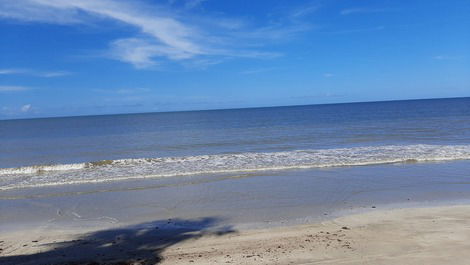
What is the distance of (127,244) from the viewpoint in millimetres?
7902

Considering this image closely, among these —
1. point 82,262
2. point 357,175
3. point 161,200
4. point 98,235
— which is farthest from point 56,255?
point 357,175

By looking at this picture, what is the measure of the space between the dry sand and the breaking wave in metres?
8.54

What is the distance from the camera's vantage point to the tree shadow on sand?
7.01m

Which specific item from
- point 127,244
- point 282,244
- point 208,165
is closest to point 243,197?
point 282,244

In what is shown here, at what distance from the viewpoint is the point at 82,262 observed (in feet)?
22.6

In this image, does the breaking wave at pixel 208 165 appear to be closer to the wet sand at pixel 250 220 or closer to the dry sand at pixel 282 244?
the wet sand at pixel 250 220

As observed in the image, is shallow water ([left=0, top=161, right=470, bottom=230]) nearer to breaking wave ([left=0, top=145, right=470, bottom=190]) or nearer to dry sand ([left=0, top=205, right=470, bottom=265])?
dry sand ([left=0, top=205, right=470, bottom=265])

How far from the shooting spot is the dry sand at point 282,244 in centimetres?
666

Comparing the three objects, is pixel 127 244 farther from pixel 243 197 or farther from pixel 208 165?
pixel 208 165

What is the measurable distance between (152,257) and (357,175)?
34.5 ft

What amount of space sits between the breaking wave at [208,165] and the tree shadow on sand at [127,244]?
807 cm

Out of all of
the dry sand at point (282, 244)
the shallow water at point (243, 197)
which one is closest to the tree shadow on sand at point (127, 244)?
the dry sand at point (282, 244)

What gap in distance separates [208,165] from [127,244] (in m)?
11.6

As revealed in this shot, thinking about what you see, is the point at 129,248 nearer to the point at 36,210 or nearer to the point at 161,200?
the point at 161,200
